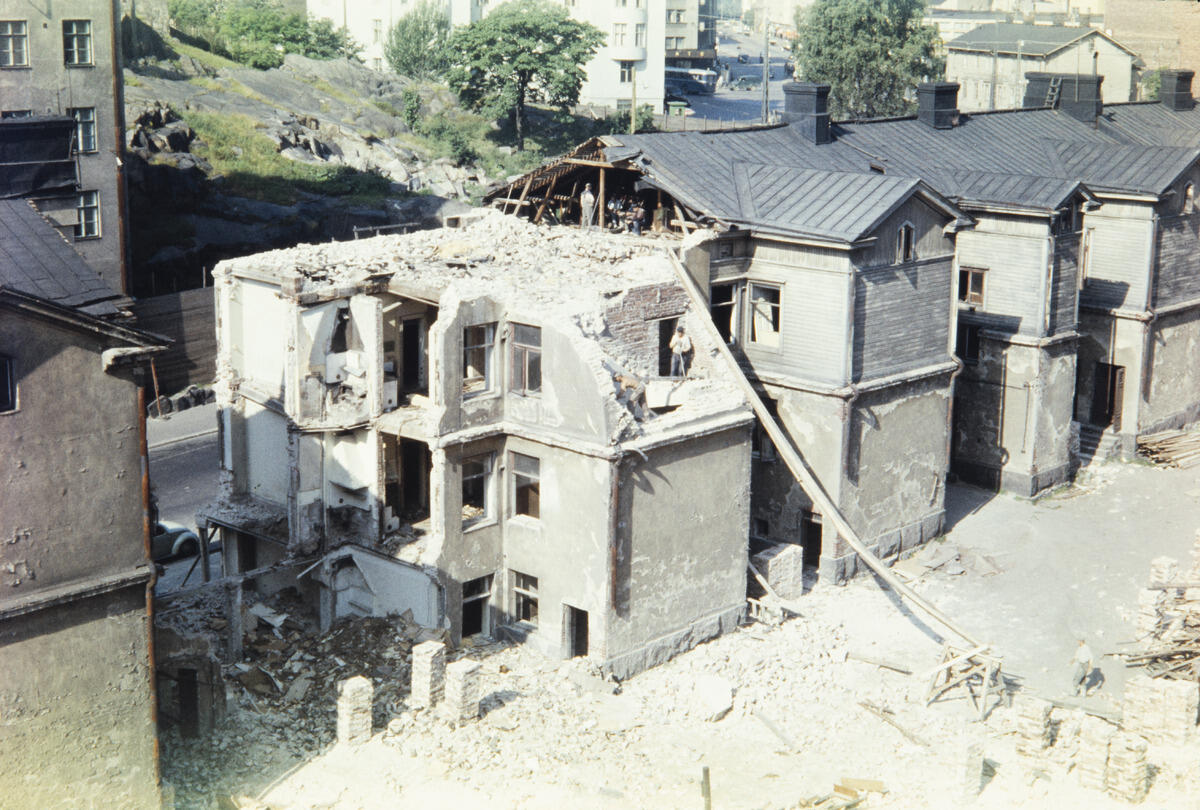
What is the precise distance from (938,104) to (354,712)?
3348cm

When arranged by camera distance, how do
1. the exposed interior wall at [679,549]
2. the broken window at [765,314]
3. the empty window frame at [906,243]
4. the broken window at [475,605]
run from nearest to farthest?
1. the exposed interior wall at [679,549]
2. the broken window at [475,605]
3. the empty window frame at [906,243]
4. the broken window at [765,314]

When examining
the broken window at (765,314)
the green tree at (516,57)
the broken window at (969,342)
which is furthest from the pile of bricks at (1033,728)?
the green tree at (516,57)

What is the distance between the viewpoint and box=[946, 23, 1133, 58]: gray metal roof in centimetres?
9580

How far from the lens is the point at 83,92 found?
166 feet

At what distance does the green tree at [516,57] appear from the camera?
91500mm

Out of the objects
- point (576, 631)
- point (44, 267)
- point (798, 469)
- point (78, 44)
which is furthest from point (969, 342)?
point (78, 44)

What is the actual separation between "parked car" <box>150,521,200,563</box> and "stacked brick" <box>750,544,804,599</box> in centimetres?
1590

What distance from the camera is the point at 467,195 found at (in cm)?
8212

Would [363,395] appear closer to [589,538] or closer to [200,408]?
[589,538]

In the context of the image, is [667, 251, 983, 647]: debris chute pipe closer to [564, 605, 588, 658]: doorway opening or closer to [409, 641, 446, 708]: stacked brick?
[564, 605, 588, 658]: doorway opening

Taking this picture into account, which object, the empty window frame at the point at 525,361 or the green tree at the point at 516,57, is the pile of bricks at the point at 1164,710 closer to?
the empty window frame at the point at 525,361

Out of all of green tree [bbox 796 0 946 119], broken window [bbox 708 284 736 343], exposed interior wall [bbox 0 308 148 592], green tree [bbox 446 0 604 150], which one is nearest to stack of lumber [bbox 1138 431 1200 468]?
broken window [bbox 708 284 736 343]

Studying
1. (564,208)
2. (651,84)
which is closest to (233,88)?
(651,84)

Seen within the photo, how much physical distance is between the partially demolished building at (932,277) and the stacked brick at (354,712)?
14.5 metres
